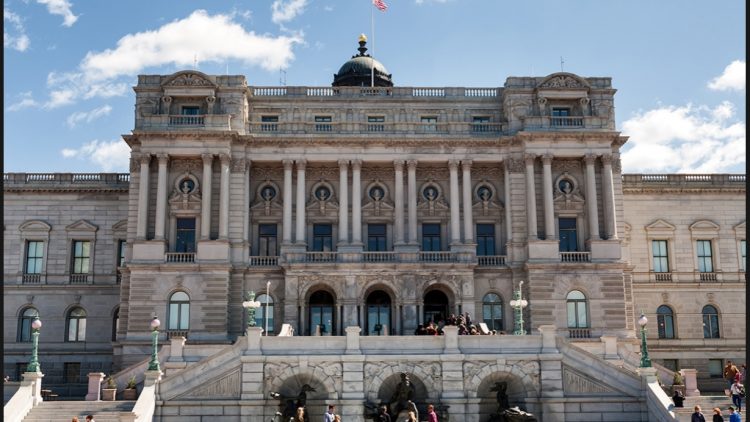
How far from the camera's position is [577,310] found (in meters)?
51.6

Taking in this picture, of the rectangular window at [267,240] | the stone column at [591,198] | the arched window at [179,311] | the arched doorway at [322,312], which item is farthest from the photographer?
the rectangular window at [267,240]

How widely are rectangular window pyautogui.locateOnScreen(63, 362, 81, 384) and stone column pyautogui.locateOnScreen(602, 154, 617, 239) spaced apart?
36.6 metres

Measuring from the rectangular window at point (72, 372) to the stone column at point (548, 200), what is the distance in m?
32.8

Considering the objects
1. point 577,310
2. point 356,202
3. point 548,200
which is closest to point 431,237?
point 356,202

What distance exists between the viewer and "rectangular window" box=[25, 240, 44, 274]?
58625mm

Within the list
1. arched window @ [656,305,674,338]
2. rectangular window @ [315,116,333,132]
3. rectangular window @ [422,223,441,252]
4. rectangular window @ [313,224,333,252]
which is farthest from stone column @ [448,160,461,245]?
arched window @ [656,305,674,338]

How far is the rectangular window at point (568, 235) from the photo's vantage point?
53.7 metres

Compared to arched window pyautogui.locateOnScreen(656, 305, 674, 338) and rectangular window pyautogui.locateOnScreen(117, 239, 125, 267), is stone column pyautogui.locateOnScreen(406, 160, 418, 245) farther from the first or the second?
rectangular window pyautogui.locateOnScreen(117, 239, 125, 267)

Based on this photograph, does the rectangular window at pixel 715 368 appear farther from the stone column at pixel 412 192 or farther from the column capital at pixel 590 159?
the stone column at pixel 412 192

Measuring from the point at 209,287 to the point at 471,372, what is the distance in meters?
19.2

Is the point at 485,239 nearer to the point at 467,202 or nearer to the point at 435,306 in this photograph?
the point at 467,202

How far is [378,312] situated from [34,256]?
25189 mm

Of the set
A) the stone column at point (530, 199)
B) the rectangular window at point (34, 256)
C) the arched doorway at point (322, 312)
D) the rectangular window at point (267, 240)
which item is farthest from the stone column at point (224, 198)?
the stone column at point (530, 199)

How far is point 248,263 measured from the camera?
172 feet
